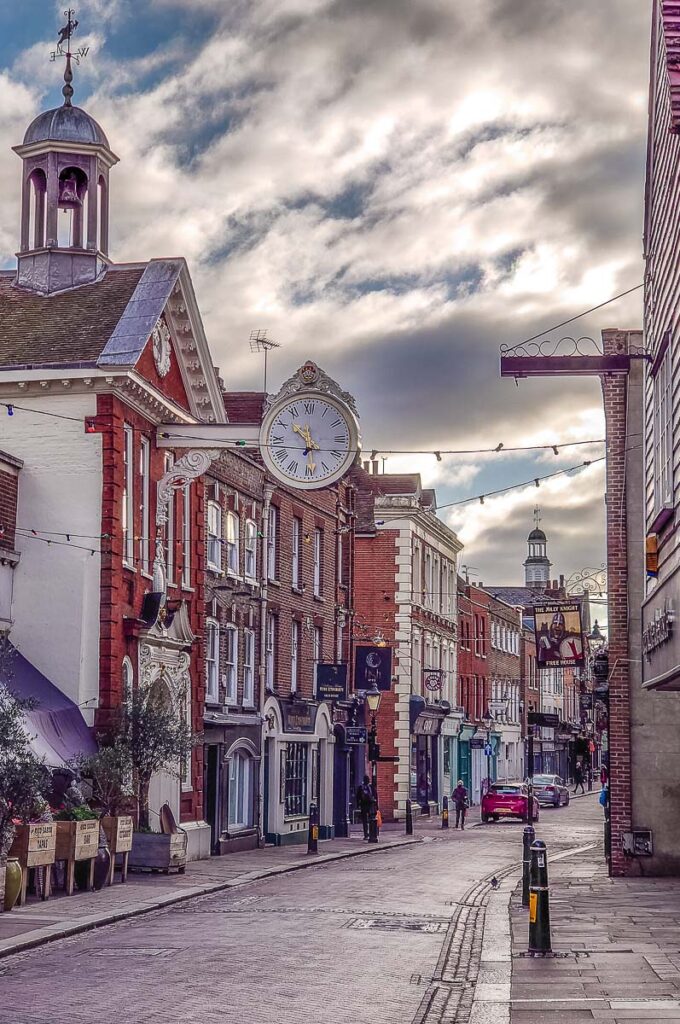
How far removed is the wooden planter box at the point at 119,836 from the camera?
23.1 metres

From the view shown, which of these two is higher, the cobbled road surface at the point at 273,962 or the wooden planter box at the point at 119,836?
the wooden planter box at the point at 119,836

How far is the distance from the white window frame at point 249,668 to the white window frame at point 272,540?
2.18m

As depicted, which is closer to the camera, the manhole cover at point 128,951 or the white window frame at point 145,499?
the manhole cover at point 128,951

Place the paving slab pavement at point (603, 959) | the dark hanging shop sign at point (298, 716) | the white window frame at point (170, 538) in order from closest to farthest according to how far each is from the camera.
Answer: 1. the paving slab pavement at point (603, 959)
2. the white window frame at point (170, 538)
3. the dark hanging shop sign at point (298, 716)

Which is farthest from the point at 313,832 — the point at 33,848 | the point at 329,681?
the point at 33,848

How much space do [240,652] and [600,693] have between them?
8941 millimetres

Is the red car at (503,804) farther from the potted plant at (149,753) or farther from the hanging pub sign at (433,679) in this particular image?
the potted plant at (149,753)

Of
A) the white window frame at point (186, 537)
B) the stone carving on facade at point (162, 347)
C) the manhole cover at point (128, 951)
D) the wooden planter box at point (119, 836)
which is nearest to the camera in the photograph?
the manhole cover at point (128, 951)

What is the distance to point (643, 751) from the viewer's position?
24484mm

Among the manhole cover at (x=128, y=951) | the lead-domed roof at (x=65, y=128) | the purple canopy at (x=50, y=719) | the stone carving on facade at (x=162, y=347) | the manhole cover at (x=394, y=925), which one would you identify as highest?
the lead-domed roof at (x=65, y=128)

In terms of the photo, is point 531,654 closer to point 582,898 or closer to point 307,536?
point 307,536

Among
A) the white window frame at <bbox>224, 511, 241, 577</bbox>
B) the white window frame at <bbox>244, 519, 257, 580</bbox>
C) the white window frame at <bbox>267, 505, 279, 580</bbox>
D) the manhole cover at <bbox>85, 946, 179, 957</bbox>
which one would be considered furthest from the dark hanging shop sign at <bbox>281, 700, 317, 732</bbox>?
the manhole cover at <bbox>85, 946, 179, 957</bbox>

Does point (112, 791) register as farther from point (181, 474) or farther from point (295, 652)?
point (295, 652)

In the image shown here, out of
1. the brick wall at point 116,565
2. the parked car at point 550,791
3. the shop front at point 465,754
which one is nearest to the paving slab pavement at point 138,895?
the brick wall at point 116,565
